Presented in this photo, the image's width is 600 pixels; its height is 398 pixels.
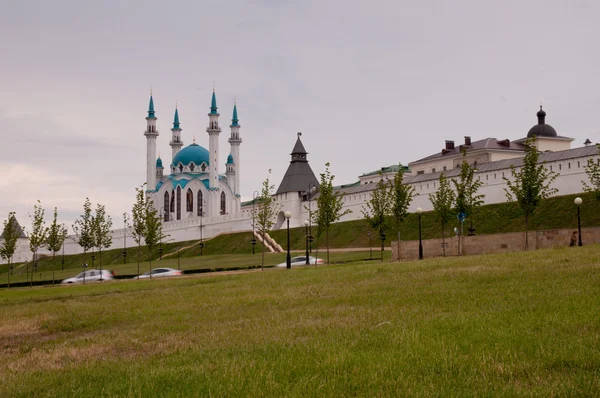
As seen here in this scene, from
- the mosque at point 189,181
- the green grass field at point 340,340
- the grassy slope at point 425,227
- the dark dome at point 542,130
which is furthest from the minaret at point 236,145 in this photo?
the green grass field at point 340,340

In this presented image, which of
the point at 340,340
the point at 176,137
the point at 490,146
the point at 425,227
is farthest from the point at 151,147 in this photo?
the point at 340,340

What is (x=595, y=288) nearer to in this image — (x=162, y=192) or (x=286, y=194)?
(x=286, y=194)

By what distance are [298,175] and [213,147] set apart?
78.3 feet

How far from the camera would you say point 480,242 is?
3031cm

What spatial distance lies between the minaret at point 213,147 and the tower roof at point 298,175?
1746cm

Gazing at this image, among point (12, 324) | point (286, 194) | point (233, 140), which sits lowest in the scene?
point (12, 324)

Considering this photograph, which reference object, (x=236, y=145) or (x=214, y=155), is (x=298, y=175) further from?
(x=236, y=145)

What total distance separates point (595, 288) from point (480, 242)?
18083 mm

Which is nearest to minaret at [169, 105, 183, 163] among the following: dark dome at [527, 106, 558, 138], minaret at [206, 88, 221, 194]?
minaret at [206, 88, 221, 194]

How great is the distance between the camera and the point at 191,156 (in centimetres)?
12356

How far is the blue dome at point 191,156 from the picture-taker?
12350 centimetres

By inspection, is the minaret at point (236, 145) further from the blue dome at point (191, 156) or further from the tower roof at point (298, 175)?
the tower roof at point (298, 175)

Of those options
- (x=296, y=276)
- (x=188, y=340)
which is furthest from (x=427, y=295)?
(x=296, y=276)

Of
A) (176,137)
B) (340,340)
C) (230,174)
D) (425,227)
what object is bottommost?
(340,340)
